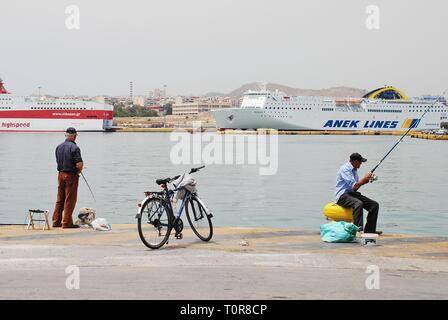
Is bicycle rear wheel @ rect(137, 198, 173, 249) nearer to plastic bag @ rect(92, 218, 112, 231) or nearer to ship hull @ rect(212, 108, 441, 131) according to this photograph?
plastic bag @ rect(92, 218, 112, 231)

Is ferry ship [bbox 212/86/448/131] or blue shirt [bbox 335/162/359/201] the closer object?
blue shirt [bbox 335/162/359/201]

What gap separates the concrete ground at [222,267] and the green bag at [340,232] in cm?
16

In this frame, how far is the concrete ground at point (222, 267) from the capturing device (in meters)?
6.67

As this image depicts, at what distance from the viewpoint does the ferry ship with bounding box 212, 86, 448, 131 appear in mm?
141000

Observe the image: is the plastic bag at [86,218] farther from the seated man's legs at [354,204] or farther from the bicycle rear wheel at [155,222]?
the seated man's legs at [354,204]

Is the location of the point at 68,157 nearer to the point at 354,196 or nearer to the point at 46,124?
the point at 354,196

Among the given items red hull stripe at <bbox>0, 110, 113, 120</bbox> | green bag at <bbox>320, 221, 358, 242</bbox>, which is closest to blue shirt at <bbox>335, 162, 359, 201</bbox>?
green bag at <bbox>320, 221, 358, 242</bbox>

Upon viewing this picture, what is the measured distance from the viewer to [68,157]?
1145cm

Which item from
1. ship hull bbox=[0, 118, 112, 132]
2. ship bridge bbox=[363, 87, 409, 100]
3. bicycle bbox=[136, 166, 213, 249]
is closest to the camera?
bicycle bbox=[136, 166, 213, 249]

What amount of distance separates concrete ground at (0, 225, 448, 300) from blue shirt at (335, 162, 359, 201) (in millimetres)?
777

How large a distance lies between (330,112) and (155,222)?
14082 cm

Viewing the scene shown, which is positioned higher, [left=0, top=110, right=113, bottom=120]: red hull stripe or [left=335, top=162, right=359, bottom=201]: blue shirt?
[left=0, top=110, right=113, bottom=120]: red hull stripe

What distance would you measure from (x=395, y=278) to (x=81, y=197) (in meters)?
23.9
